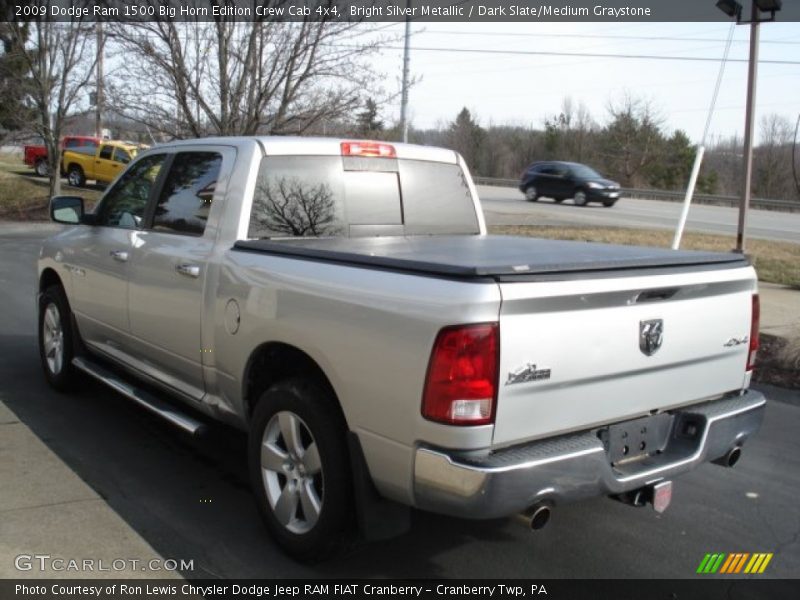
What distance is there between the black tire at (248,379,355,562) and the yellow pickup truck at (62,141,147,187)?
88.5ft

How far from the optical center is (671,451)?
3.30 metres

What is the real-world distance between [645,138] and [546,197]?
31458 millimetres

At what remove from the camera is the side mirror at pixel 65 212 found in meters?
5.43

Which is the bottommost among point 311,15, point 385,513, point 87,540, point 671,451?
point 87,540

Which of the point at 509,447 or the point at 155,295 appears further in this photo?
the point at 155,295

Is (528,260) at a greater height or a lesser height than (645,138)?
lesser

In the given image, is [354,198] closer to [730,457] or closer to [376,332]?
[376,332]

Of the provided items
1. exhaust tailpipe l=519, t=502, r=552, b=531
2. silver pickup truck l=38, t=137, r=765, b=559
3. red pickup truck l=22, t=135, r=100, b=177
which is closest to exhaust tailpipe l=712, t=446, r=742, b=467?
silver pickup truck l=38, t=137, r=765, b=559

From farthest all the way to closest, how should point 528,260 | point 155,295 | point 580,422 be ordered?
1. point 155,295
2. point 528,260
3. point 580,422

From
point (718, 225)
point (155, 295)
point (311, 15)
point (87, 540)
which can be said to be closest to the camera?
point (87, 540)

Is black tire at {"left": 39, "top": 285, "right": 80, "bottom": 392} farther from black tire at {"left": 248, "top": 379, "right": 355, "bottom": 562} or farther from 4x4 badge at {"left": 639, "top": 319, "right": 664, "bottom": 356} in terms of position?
4x4 badge at {"left": 639, "top": 319, "right": 664, "bottom": 356}

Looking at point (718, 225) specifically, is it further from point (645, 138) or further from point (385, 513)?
point (645, 138)

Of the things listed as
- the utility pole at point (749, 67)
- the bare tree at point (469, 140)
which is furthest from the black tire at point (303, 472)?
the bare tree at point (469, 140)

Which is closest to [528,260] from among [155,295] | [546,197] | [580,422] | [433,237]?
[580,422]
